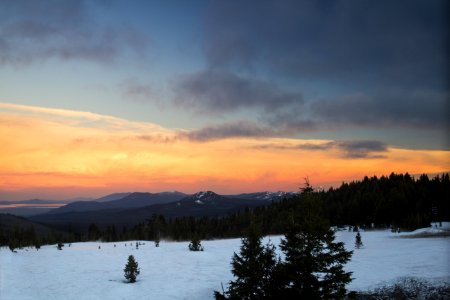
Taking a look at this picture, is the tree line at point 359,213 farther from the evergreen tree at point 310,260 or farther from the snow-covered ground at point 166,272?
the evergreen tree at point 310,260

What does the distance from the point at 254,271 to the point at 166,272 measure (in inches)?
1207

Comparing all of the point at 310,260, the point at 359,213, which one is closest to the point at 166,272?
the point at 310,260

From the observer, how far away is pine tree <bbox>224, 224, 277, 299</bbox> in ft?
64.0

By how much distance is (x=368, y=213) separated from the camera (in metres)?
102

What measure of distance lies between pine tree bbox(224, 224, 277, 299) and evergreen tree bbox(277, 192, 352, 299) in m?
0.85

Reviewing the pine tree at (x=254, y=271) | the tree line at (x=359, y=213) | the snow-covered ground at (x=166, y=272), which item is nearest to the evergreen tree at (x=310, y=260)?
the pine tree at (x=254, y=271)

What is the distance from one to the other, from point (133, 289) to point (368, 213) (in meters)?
79.9

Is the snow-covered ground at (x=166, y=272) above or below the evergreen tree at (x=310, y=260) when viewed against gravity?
below

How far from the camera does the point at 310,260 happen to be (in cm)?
1884

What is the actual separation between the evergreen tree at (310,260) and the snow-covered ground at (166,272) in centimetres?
1514

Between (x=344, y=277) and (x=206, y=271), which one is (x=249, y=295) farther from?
(x=206, y=271)

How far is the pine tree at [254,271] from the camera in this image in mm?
19500

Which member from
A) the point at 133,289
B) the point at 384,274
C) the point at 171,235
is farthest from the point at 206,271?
the point at 171,235

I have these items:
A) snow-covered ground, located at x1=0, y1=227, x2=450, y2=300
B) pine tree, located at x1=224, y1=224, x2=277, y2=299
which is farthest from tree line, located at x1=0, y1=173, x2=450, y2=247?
pine tree, located at x1=224, y1=224, x2=277, y2=299
